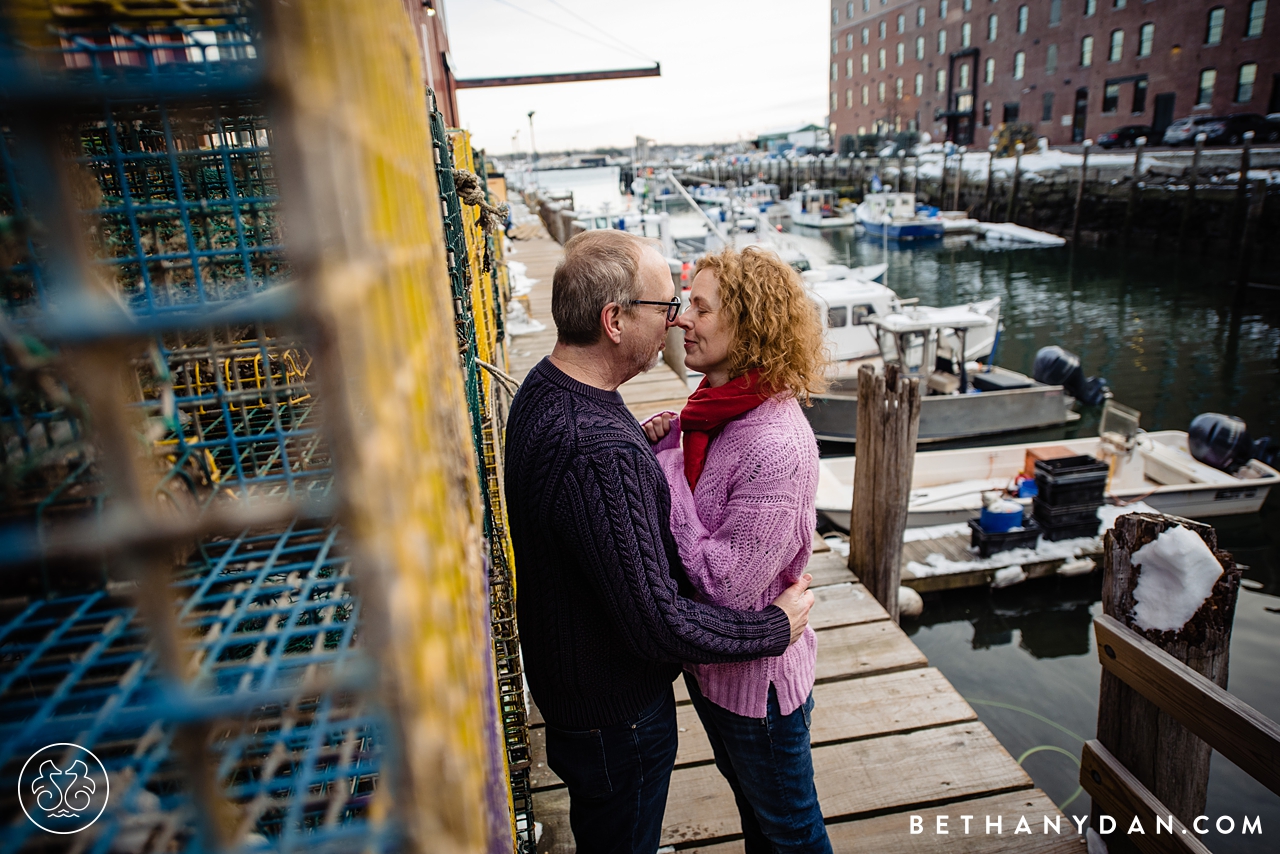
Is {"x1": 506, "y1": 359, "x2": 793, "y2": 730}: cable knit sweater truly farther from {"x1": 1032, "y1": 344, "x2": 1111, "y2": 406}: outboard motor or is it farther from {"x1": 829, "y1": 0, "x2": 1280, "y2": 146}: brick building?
{"x1": 829, "y1": 0, "x2": 1280, "y2": 146}: brick building

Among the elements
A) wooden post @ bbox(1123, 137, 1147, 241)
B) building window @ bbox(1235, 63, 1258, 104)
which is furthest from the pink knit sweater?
building window @ bbox(1235, 63, 1258, 104)

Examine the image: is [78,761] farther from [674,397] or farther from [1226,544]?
[1226,544]

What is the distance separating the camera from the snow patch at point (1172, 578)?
214 cm

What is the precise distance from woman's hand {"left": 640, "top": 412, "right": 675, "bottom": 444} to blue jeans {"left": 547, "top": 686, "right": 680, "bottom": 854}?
29.6 inches

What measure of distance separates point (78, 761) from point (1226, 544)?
1188cm

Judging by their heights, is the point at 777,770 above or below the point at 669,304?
below

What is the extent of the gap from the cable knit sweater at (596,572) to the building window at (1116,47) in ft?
155

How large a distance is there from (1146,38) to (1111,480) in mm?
38573

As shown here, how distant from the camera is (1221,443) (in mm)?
9117

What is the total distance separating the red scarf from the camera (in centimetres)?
176

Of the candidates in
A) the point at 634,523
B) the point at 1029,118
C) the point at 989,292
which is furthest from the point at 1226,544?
the point at 1029,118

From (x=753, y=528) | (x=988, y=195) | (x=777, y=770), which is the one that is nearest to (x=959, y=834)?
(x=777, y=770)

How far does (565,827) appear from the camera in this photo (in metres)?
2.45

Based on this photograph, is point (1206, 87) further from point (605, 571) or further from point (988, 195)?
point (605, 571)
